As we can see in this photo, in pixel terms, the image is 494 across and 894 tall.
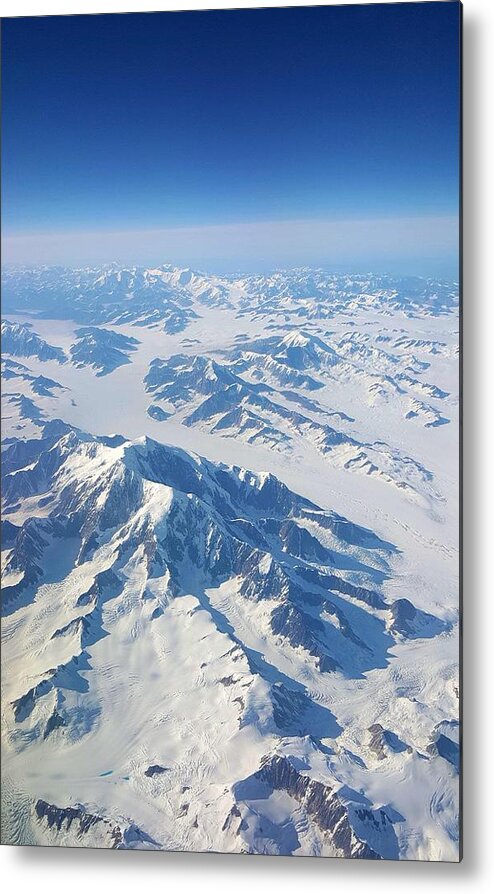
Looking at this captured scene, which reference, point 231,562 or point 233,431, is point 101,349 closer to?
point 233,431

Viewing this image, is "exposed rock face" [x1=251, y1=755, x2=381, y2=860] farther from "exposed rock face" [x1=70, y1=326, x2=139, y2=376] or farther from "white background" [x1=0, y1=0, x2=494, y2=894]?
"exposed rock face" [x1=70, y1=326, x2=139, y2=376]

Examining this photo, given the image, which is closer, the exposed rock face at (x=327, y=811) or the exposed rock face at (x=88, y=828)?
the exposed rock face at (x=327, y=811)

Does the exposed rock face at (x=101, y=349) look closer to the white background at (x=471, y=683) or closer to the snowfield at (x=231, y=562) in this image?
the snowfield at (x=231, y=562)

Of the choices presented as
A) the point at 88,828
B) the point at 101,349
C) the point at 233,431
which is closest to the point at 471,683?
the point at 233,431

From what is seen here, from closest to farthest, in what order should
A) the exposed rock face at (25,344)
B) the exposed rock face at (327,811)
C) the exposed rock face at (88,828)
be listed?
the exposed rock face at (327,811)
the exposed rock face at (88,828)
the exposed rock face at (25,344)

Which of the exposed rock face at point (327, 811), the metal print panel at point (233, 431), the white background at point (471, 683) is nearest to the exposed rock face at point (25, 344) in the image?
the metal print panel at point (233, 431)

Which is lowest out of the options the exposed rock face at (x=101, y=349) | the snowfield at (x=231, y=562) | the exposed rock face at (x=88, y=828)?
the exposed rock face at (x=88, y=828)

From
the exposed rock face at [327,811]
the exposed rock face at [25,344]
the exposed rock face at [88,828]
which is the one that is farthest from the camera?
the exposed rock face at [25,344]
